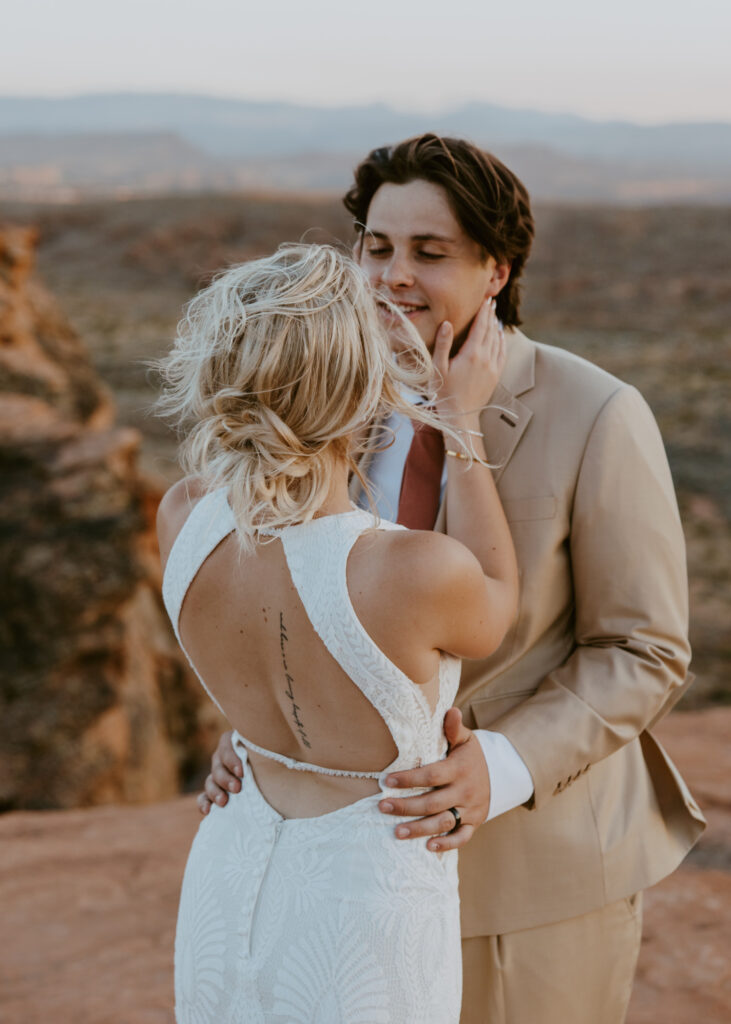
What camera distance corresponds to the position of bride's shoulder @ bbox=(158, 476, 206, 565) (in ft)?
5.70

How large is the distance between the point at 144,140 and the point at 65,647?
7306 inches

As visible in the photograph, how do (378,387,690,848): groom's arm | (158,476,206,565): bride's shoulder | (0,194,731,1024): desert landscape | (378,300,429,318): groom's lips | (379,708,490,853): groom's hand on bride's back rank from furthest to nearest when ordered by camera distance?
(0,194,731,1024): desert landscape → (378,300,429,318): groom's lips → (378,387,690,848): groom's arm → (158,476,206,565): bride's shoulder → (379,708,490,853): groom's hand on bride's back

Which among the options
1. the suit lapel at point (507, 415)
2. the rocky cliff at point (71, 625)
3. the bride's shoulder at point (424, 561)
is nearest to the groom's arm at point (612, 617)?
the suit lapel at point (507, 415)

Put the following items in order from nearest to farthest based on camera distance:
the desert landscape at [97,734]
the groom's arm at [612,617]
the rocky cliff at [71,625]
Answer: the groom's arm at [612,617]
the desert landscape at [97,734]
the rocky cliff at [71,625]

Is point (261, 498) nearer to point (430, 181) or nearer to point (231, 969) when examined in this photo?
point (231, 969)

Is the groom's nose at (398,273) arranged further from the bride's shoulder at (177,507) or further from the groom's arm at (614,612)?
the bride's shoulder at (177,507)

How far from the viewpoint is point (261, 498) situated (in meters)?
1.48

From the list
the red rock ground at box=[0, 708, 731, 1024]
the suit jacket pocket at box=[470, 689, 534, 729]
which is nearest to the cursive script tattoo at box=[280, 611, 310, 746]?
the suit jacket pocket at box=[470, 689, 534, 729]

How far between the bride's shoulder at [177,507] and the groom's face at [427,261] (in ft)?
1.84

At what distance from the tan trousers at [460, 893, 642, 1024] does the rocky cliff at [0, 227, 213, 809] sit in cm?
346

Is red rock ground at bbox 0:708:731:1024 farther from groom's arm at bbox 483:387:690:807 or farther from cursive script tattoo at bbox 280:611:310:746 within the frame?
cursive script tattoo at bbox 280:611:310:746

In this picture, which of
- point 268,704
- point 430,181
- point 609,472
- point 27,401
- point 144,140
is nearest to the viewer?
point 268,704

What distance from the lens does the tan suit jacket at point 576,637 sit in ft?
6.31

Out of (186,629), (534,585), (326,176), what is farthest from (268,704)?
(326,176)
